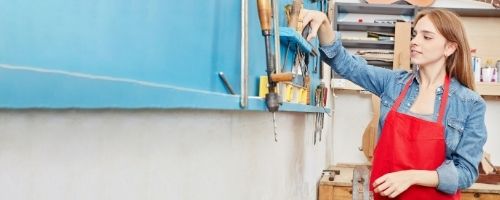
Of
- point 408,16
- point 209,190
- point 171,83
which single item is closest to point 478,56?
point 408,16

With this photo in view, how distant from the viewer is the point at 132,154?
73cm

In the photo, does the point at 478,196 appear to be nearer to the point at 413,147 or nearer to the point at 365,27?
the point at 365,27

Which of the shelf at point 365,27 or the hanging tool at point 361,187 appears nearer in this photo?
the hanging tool at point 361,187

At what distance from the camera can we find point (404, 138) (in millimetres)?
1610

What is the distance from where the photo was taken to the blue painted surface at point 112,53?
40 cm

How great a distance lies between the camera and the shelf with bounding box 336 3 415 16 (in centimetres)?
406

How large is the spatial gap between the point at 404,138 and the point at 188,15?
1003mm

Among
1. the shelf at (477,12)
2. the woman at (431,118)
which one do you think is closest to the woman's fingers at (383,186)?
the woman at (431,118)

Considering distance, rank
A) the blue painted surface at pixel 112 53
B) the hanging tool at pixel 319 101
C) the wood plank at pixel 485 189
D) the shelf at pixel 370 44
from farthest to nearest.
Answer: the shelf at pixel 370 44 → the wood plank at pixel 485 189 → the hanging tool at pixel 319 101 → the blue painted surface at pixel 112 53

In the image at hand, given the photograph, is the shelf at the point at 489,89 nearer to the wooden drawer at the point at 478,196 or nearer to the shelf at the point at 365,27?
the shelf at the point at 365,27

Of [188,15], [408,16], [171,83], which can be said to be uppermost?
[408,16]

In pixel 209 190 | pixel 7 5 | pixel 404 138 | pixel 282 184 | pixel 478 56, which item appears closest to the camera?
pixel 7 5

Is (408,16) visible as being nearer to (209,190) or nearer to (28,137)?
(209,190)

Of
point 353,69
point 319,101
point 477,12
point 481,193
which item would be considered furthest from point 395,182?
point 477,12
